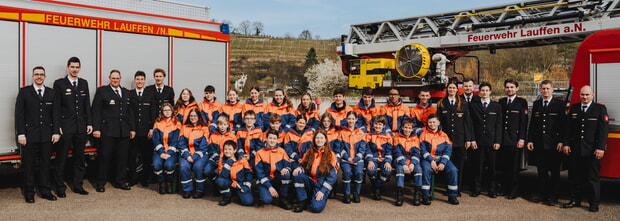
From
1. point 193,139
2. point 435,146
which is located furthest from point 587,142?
point 193,139

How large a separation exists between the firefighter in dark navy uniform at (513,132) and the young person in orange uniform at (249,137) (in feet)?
11.1

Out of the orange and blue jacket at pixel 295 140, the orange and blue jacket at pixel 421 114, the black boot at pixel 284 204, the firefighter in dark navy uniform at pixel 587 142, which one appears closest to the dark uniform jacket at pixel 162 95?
the orange and blue jacket at pixel 295 140

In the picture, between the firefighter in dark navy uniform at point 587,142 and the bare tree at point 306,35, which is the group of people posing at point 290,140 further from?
the bare tree at point 306,35

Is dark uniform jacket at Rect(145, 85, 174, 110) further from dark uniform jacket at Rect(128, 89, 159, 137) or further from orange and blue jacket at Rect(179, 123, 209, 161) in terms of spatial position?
orange and blue jacket at Rect(179, 123, 209, 161)

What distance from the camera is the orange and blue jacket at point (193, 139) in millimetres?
6531

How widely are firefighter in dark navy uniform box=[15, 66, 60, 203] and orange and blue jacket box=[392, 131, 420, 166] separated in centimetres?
438

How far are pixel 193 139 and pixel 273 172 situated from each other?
143 centimetres

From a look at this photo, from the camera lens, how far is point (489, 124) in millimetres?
6438

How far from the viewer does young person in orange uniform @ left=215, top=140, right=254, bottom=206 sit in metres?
5.78

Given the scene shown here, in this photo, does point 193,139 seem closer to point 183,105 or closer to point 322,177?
point 183,105

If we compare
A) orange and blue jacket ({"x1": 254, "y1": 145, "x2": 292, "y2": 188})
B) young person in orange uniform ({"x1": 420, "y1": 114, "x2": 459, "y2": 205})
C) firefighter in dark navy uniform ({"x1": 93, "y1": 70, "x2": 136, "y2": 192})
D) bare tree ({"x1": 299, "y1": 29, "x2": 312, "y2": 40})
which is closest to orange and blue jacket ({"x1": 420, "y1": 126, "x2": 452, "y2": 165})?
young person in orange uniform ({"x1": 420, "y1": 114, "x2": 459, "y2": 205})

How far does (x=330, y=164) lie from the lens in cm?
576

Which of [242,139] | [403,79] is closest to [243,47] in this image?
[403,79]

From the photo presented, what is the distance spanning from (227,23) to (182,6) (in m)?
0.86
